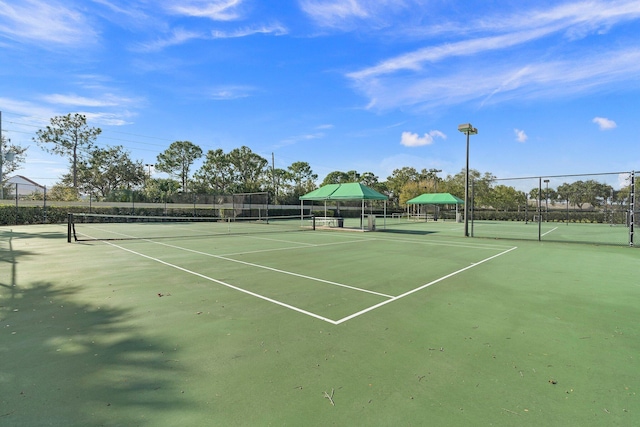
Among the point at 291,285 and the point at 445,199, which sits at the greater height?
the point at 445,199

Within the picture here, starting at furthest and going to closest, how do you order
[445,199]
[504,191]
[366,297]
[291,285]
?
[504,191] → [445,199] → [291,285] → [366,297]

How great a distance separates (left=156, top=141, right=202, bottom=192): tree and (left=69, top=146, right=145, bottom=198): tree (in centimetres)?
447

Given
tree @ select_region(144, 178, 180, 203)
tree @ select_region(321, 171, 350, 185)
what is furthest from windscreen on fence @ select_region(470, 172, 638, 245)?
tree @ select_region(144, 178, 180, 203)

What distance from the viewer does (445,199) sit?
115 ft

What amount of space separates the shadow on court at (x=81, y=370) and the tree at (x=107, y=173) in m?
52.0

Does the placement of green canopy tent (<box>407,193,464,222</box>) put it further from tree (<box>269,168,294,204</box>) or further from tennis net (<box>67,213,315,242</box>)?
tree (<box>269,168,294,204</box>)

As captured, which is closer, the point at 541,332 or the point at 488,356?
the point at 488,356

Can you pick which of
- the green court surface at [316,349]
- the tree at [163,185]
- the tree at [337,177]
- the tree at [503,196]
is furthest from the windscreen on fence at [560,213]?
the tree at [163,185]

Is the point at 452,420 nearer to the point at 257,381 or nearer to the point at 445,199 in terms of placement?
the point at 257,381

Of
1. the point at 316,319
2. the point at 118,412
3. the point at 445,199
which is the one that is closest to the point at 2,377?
the point at 118,412

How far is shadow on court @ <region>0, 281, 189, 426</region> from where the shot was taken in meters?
2.52

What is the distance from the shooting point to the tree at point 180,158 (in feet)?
188

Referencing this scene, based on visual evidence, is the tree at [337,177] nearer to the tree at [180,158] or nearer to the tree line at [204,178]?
the tree line at [204,178]

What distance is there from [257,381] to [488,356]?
101 inches
